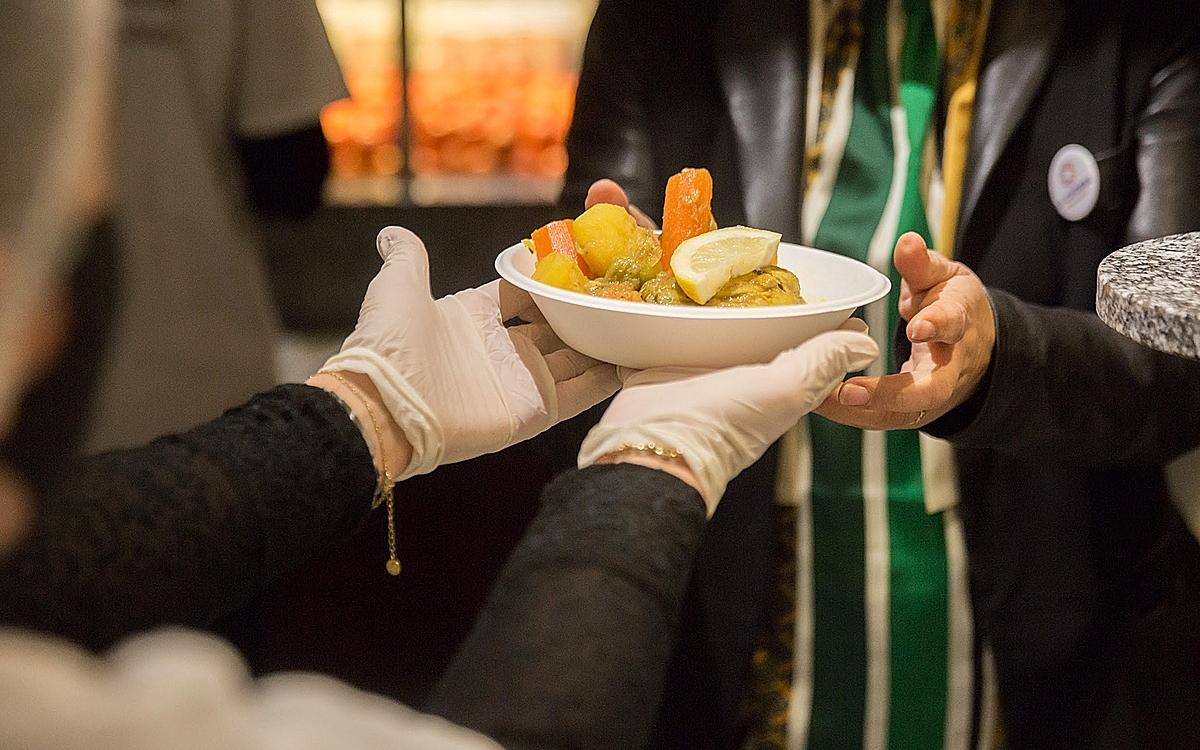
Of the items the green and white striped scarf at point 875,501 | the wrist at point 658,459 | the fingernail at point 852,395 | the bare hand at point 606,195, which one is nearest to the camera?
the wrist at point 658,459

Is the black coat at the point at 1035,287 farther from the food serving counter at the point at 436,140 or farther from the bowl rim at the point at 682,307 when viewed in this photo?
the bowl rim at the point at 682,307

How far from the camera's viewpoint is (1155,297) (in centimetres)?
44

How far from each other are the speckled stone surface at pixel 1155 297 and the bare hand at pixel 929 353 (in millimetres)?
154

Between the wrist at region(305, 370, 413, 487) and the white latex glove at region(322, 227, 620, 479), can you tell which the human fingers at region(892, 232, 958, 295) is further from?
the wrist at region(305, 370, 413, 487)

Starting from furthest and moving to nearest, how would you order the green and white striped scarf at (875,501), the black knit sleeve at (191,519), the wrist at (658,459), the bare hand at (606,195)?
the green and white striped scarf at (875,501) → the bare hand at (606,195) → the wrist at (658,459) → the black knit sleeve at (191,519)

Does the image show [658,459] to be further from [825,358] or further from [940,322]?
[940,322]

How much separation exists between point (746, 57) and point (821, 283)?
0.31 m

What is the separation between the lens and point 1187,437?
0.85 m

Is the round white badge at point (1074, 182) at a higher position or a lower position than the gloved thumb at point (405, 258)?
higher

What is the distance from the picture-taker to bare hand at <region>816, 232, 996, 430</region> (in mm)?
680

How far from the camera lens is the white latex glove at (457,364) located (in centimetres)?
65

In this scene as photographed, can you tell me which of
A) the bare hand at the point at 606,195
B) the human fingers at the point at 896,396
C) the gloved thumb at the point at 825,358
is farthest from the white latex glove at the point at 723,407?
the bare hand at the point at 606,195

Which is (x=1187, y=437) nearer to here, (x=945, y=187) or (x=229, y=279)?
(x=945, y=187)

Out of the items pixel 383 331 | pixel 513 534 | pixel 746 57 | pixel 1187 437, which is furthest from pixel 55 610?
pixel 1187 437
